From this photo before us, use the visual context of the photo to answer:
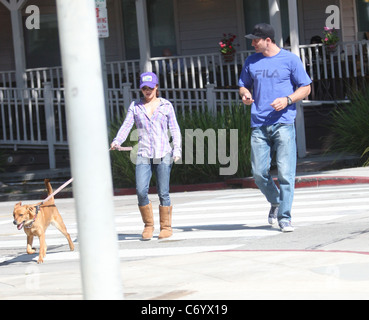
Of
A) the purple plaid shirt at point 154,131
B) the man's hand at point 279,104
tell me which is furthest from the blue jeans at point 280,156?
the purple plaid shirt at point 154,131

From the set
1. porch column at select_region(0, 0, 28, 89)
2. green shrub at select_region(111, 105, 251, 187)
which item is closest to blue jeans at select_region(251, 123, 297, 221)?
green shrub at select_region(111, 105, 251, 187)

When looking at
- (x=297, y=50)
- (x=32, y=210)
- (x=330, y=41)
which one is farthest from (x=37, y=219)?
(x=330, y=41)

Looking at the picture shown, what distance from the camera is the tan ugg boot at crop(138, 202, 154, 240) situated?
9781 millimetres

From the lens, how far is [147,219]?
9.81 metres

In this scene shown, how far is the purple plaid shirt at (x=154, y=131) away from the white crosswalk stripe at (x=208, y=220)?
3.34ft

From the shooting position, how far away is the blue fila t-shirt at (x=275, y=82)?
9.11 meters

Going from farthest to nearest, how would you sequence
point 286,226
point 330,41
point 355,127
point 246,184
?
point 330,41 < point 355,127 < point 246,184 < point 286,226

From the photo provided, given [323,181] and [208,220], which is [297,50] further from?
[208,220]

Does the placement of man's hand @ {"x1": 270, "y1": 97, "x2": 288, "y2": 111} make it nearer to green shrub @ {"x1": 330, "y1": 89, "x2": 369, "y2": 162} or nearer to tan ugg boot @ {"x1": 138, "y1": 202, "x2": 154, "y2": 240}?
tan ugg boot @ {"x1": 138, "y1": 202, "x2": 154, "y2": 240}

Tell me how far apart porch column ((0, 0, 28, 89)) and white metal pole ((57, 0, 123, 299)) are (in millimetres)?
15516

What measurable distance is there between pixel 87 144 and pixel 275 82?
442 cm

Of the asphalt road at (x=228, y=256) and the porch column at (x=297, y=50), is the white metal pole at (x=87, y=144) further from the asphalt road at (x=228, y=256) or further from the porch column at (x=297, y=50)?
the porch column at (x=297, y=50)
